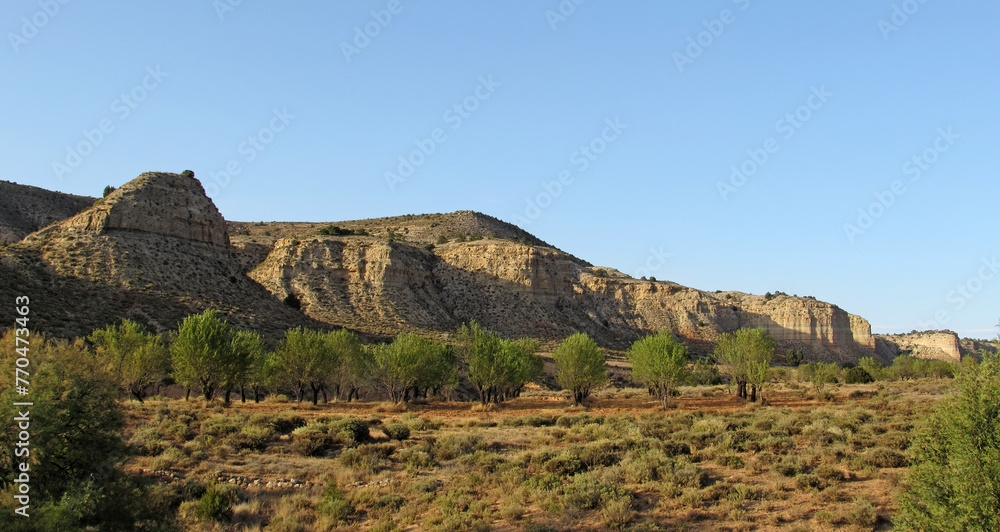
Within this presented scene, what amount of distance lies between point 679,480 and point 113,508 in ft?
41.8

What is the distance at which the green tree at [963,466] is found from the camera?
379 inches

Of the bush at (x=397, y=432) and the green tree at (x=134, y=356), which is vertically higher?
the green tree at (x=134, y=356)

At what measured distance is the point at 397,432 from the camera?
2391 centimetres

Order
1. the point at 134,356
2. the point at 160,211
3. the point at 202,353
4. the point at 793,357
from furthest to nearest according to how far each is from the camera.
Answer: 1. the point at 793,357
2. the point at 160,211
3. the point at 134,356
4. the point at 202,353

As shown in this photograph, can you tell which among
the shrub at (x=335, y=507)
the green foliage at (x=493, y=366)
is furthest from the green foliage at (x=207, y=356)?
the shrub at (x=335, y=507)

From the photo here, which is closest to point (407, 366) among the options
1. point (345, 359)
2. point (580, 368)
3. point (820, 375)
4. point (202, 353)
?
point (345, 359)

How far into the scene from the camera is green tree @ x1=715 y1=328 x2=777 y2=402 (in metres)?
39.6

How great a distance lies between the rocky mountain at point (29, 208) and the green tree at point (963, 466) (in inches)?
3368

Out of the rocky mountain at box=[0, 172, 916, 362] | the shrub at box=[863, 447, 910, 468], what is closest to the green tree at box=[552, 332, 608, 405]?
the rocky mountain at box=[0, 172, 916, 362]

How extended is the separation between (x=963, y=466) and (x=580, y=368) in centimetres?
3206

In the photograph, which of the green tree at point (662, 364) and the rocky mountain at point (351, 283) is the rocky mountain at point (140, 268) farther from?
the green tree at point (662, 364)

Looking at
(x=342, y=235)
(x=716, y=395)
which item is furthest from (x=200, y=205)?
(x=716, y=395)

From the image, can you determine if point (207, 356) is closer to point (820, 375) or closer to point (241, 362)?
point (241, 362)

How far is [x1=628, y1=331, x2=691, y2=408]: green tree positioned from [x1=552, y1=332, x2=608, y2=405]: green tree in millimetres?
3060
